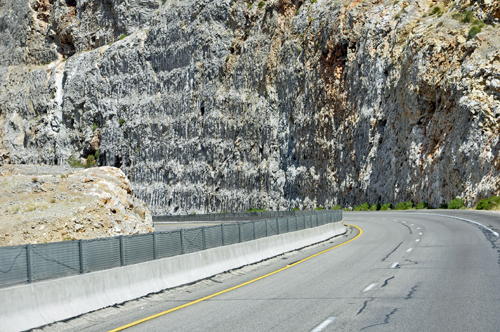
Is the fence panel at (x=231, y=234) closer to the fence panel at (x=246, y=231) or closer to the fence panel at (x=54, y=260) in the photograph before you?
the fence panel at (x=246, y=231)

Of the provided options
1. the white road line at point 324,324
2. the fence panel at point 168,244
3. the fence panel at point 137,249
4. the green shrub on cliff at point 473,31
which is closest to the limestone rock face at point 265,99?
the green shrub on cliff at point 473,31

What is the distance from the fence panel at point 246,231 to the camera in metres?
18.7

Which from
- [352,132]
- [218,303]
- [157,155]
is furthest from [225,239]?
[157,155]

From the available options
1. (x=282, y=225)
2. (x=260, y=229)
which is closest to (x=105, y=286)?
(x=260, y=229)

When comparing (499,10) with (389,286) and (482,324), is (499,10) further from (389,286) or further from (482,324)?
(482,324)

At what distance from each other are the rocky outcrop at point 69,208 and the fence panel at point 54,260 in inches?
654

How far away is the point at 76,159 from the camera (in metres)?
92.1

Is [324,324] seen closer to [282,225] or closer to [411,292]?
[411,292]

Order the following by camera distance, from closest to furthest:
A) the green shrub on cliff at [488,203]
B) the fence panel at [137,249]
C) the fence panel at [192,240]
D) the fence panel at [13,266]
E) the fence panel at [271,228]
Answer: the fence panel at [13,266], the fence panel at [137,249], the fence panel at [192,240], the fence panel at [271,228], the green shrub on cliff at [488,203]

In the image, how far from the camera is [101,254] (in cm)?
1188

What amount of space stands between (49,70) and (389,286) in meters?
103

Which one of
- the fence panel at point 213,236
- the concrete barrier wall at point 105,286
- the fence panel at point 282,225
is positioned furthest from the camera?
the fence panel at point 282,225

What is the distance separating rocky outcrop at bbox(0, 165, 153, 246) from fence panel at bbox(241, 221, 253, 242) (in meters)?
11.8

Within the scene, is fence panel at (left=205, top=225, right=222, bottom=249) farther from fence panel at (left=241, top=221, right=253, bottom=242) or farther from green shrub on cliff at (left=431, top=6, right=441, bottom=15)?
green shrub on cliff at (left=431, top=6, right=441, bottom=15)
